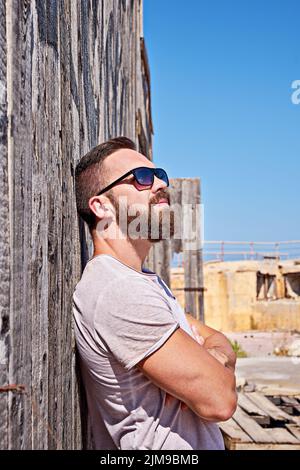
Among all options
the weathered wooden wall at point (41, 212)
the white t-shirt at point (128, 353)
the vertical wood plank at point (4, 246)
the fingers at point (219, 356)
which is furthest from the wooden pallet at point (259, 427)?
the vertical wood plank at point (4, 246)

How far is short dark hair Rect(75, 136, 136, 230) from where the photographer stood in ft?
6.61

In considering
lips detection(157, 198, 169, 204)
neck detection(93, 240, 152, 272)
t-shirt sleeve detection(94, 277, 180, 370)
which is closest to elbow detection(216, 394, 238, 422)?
t-shirt sleeve detection(94, 277, 180, 370)

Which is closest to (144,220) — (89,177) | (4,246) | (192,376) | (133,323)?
(89,177)

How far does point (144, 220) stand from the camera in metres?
1.96

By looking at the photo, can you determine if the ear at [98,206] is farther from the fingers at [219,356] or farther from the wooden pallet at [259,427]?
the wooden pallet at [259,427]

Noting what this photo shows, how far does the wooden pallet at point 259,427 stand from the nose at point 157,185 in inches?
99.5

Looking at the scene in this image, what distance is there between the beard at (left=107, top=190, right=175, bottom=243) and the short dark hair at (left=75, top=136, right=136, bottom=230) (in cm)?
6

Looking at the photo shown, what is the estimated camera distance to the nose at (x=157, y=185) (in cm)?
203

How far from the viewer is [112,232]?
2.02 m

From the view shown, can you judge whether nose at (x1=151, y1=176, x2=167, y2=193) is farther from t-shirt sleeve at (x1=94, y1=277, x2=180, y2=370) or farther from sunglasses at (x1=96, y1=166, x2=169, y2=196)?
t-shirt sleeve at (x1=94, y1=277, x2=180, y2=370)

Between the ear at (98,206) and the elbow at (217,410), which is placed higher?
the ear at (98,206)
